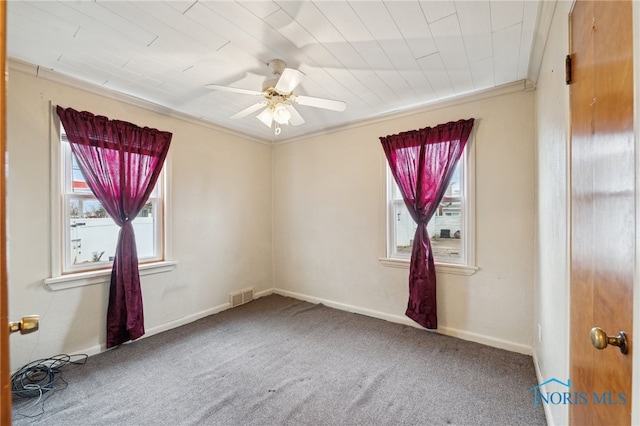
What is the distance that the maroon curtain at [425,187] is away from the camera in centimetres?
266

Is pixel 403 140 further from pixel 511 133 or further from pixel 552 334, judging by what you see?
pixel 552 334

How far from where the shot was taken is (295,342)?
2.65 meters

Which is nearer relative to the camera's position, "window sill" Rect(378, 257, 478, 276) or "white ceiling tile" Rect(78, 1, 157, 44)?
"white ceiling tile" Rect(78, 1, 157, 44)

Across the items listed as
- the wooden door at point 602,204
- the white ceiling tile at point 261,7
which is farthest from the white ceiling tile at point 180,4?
the wooden door at point 602,204

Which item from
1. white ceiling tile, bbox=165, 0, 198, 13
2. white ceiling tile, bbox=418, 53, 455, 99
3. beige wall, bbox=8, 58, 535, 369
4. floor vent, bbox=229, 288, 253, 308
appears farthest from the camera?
floor vent, bbox=229, 288, 253, 308

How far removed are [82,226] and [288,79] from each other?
7.52 feet

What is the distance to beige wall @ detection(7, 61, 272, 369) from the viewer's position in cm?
208

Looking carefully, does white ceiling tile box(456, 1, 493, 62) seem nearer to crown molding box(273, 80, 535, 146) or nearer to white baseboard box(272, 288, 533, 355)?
crown molding box(273, 80, 535, 146)

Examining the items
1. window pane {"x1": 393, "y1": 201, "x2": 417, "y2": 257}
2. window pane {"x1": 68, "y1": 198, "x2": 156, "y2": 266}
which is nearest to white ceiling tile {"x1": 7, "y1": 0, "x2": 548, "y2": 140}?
window pane {"x1": 68, "y1": 198, "x2": 156, "y2": 266}

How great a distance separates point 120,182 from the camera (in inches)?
99.7

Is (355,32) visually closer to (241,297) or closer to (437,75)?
(437,75)

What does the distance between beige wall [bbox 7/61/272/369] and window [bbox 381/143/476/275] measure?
192 cm

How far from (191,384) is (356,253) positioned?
6.90 ft

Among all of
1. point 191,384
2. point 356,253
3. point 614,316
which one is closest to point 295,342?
point 191,384
